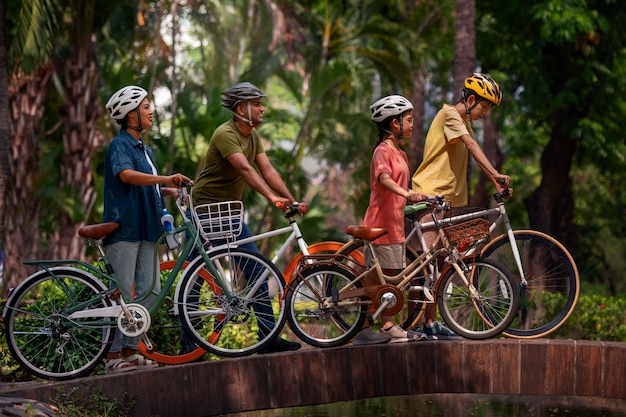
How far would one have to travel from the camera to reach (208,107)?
721 inches

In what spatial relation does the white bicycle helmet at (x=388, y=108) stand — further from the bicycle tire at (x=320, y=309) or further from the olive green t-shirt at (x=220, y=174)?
the bicycle tire at (x=320, y=309)

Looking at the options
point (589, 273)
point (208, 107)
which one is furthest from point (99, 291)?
point (589, 273)

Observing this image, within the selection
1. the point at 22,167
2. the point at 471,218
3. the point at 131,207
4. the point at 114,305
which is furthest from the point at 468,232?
the point at 22,167

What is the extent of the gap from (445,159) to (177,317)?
2336 millimetres

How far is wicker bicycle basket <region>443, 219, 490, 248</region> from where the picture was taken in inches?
336

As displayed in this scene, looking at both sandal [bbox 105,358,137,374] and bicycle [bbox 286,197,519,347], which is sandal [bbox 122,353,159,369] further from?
bicycle [bbox 286,197,519,347]

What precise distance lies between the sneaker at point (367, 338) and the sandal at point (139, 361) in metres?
1.52

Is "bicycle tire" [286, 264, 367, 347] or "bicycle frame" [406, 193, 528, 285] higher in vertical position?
"bicycle frame" [406, 193, 528, 285]

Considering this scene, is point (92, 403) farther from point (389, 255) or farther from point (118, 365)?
point (389, 255)

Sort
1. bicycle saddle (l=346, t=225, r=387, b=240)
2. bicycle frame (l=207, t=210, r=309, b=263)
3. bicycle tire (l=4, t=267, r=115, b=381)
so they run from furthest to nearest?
bicycle saddle (l=346, t=225, r=387, b=240) → bicycle frame (l=207, t=210, r=309, b=263) → bicycle tire (l=4, t=267, r=115, b=381)

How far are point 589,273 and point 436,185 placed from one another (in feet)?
58.0

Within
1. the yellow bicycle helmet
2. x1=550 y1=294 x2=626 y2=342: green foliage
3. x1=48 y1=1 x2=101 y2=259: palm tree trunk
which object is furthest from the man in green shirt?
x1=48 y1=1 x2=101 y2=259: palm tree trunk

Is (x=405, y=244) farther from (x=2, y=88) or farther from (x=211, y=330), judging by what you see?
(x=2, y=88)

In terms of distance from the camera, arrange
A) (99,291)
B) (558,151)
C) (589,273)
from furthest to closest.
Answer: (589,273) → (558,151) → (99,291)
